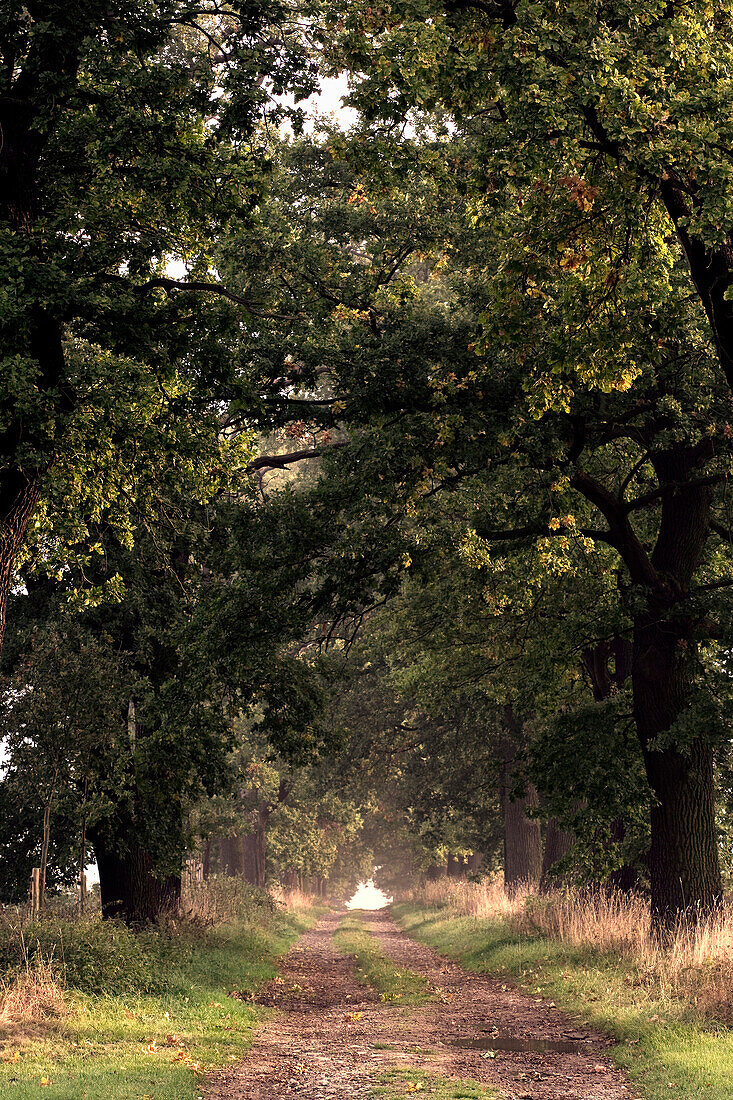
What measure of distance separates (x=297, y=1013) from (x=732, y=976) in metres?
6.25

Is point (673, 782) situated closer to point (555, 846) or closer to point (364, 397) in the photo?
point (364, 397)

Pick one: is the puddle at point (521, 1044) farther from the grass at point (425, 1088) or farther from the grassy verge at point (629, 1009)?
the grass at point (425, 1088)

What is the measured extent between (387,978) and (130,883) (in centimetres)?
508

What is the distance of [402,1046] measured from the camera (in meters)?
10.7

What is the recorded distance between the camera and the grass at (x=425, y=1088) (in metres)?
7.89

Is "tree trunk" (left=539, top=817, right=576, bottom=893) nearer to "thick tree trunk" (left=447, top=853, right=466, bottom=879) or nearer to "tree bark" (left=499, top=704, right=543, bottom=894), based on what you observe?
"tree bark" (left=499, top=704, right=543, bottom=894)

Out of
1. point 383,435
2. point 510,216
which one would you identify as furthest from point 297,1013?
point 510,216

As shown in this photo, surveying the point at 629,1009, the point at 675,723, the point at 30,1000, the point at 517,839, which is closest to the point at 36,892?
the point at 30,1000

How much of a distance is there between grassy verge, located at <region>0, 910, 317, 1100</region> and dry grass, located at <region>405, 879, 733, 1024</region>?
5.12 metres

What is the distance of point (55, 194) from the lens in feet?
32.7

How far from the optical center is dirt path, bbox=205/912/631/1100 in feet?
27.8

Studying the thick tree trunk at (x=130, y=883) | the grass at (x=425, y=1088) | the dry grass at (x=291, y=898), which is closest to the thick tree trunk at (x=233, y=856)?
the dry grass at (x=291, y=898)

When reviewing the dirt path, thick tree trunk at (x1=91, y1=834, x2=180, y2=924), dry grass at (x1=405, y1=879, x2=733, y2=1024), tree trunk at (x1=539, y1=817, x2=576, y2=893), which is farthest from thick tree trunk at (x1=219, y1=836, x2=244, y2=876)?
thick tree trunk at (x1=91, y1=834, x2=180, y2=924)

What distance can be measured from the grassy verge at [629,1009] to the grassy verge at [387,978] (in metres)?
1.57
